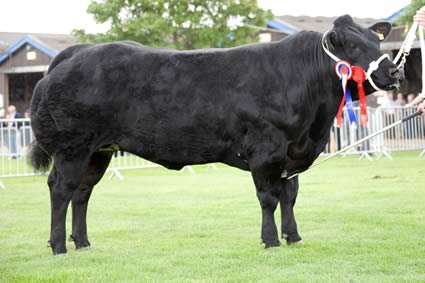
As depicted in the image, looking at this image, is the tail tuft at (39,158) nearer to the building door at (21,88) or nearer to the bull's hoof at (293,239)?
the bull's hoof at (293,239)

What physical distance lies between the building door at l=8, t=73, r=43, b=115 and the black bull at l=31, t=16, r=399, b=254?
120 feet

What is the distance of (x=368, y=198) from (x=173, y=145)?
512 centimetres

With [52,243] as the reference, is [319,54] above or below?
above

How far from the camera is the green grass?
21.7 ft

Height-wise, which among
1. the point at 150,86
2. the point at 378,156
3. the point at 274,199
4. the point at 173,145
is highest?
the point at 150,86

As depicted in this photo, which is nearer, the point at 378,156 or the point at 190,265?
the point at 190,265

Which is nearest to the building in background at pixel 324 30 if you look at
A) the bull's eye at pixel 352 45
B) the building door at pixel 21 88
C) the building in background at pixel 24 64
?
the building in background at pixel 24 64

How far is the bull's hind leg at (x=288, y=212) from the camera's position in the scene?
794 centimetres

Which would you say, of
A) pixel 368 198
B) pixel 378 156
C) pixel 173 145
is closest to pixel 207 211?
pixel 368 198

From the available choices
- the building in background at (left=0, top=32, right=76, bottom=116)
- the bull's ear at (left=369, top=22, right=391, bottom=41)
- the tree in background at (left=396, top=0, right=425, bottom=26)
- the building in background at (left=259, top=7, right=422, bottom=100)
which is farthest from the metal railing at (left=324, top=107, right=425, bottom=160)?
the building in background at (left=0, top=32, right=76, bottom=116)

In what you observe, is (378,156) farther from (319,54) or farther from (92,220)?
(319,54)

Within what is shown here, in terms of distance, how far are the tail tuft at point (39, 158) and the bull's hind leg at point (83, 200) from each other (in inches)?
26.8

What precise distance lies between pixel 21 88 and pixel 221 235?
37.1m

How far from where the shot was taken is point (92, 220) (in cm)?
1069
